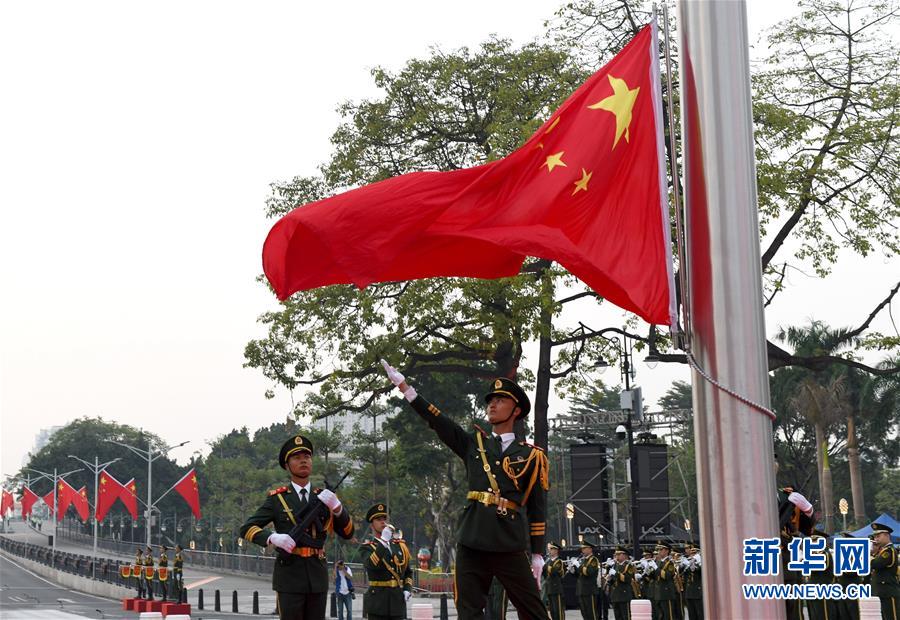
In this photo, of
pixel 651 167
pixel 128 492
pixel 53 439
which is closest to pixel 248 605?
pixel 128 492

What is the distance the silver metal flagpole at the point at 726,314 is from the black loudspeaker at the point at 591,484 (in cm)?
2423

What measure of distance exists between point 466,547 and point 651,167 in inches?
119

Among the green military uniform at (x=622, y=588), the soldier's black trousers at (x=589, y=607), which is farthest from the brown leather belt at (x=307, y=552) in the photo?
the soldier's black trousers at (x=589, y=607)

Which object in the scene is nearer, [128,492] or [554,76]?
[554,76]

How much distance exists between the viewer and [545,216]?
610 cm

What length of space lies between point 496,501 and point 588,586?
58.9 ft

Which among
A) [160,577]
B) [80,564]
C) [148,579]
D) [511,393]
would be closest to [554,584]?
[160,577]

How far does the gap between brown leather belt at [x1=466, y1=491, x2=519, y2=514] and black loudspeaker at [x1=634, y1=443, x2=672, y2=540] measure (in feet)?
65.3

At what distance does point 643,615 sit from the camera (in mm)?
16453

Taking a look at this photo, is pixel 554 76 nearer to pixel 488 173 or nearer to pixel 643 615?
pixel 643 615

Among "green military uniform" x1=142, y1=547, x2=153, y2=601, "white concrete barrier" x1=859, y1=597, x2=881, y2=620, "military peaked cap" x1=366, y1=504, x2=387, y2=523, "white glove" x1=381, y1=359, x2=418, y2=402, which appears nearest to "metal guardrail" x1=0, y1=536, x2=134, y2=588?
"green military uniform" x1=142, y1=547, x2=153, y2=601

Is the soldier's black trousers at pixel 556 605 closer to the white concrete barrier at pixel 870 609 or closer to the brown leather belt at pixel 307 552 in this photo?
the white concrete barrier at pixel 870 609

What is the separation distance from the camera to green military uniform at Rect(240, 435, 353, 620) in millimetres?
8672

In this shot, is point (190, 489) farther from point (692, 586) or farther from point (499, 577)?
point (499, 577)
